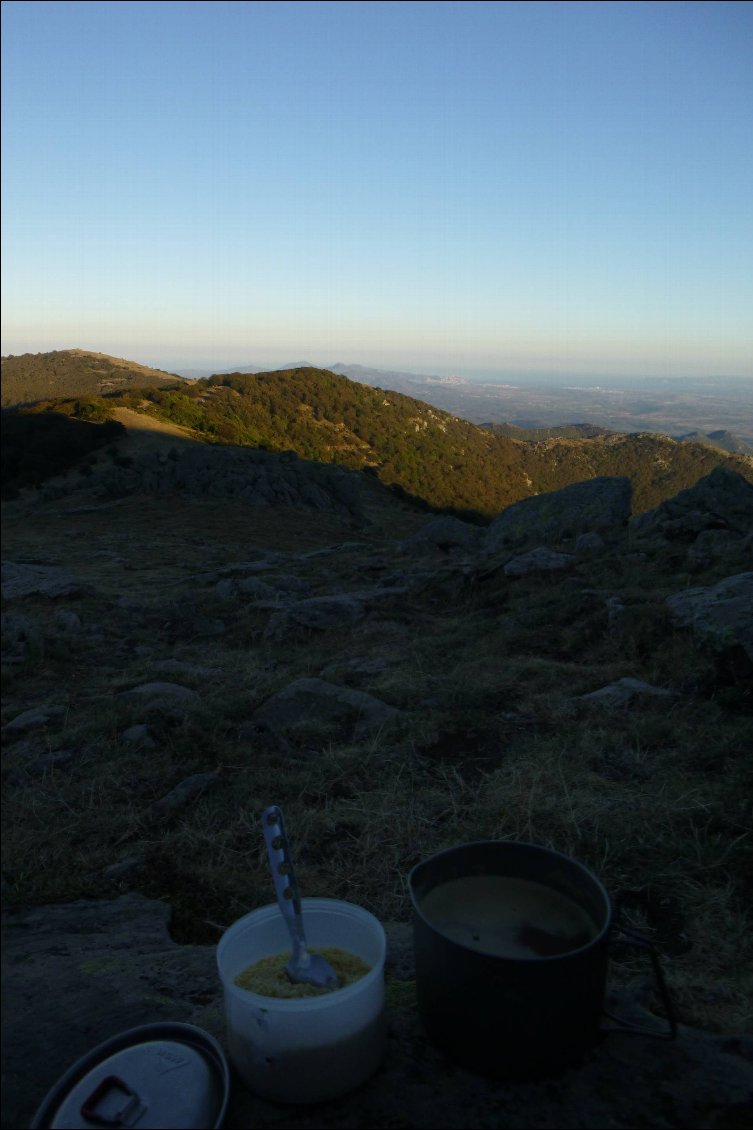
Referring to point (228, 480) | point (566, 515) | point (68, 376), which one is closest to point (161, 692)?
point (566, 515)

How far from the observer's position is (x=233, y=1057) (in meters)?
1.53

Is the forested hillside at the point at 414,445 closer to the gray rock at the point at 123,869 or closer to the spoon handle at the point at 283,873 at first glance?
the gray rock at the point at 123,869

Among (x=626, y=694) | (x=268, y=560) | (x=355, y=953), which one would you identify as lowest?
(x=268, y=560)

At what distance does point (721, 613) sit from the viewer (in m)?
6.05

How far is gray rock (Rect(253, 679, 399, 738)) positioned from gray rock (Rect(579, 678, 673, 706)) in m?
1.62

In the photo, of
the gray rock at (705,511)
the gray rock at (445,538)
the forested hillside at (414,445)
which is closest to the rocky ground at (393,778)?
the gray rock at (705,511)

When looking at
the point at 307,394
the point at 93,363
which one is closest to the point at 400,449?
the point at 307,394

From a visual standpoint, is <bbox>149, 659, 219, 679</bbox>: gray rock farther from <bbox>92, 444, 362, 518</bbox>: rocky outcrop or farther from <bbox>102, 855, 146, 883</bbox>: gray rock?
<bbox>92, 444, 362, 518</bbox>: rocky outcrop

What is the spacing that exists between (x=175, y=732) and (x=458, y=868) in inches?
154

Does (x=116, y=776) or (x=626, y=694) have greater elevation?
(x=626, y=694)

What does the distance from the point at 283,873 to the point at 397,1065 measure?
0.57 meters

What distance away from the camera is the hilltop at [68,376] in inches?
2512

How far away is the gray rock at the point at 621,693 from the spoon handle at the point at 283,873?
171 inches

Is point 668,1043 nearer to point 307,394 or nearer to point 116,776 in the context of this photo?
point 116,776
